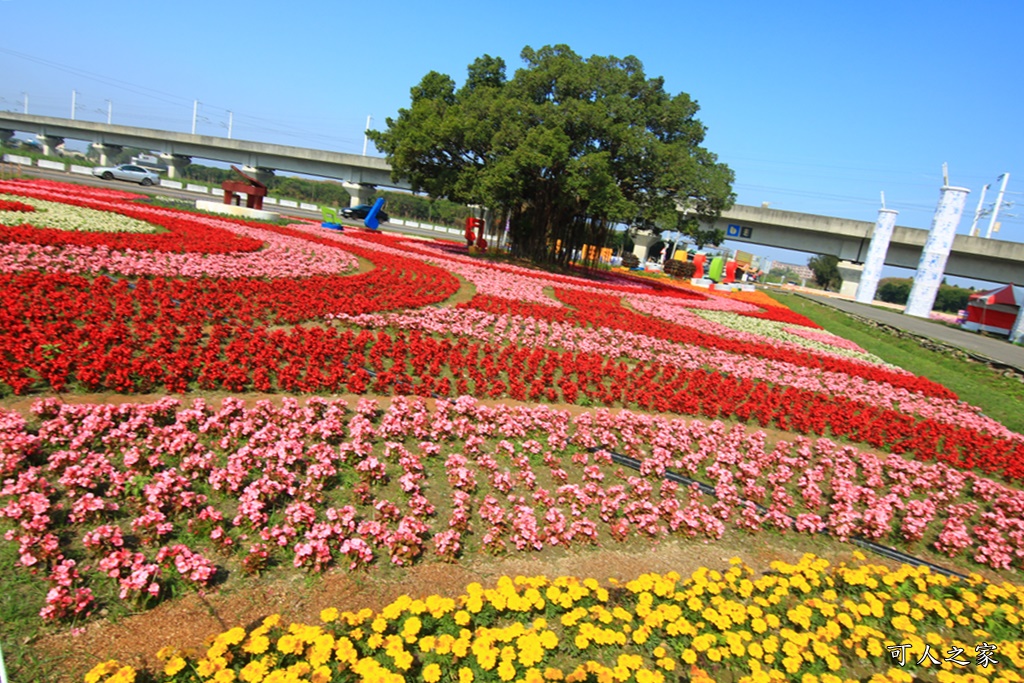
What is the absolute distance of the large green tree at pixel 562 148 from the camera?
2262 centimetres

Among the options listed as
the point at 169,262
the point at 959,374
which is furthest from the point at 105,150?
the point at 959,374

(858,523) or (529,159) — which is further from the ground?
(529,159)

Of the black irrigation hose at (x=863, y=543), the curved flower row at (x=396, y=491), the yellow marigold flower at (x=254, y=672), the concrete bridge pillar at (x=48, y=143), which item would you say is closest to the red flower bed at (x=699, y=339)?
the curved flower row at (x=396, y=491)

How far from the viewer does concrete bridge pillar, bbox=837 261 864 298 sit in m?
55.7

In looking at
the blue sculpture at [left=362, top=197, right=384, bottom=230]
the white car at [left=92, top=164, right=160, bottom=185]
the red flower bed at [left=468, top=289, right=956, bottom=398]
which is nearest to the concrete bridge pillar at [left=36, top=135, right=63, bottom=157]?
the white car at [left=92, top=164, right=160, bottom=185]

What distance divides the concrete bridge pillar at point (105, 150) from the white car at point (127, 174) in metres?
35.5

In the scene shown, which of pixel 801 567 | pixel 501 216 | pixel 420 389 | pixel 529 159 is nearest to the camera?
pixel 801 567

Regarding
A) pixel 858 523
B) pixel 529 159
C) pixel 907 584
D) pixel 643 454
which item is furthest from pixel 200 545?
pixel 529 159

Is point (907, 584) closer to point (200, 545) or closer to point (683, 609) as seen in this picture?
point (683, 609)

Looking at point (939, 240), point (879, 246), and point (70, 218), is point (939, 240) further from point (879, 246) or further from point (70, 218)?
point (70, 218)

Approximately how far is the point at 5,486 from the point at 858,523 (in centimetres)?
728

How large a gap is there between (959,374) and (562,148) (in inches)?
575

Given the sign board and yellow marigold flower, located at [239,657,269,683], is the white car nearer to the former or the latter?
yellow marigold flower, located at [239,657,269,683]

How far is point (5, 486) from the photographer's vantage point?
3900mm
